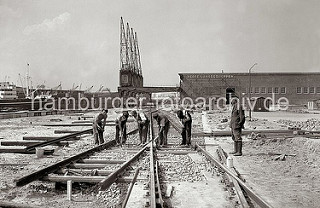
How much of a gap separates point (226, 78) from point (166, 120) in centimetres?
4441

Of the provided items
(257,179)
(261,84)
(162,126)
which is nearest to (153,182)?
(257,179)

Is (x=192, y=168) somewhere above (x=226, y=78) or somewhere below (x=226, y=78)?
below

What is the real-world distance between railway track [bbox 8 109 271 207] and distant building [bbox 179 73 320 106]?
46201 mm

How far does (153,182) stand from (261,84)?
52.4 metres

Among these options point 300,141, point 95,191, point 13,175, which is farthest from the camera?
point 300,141

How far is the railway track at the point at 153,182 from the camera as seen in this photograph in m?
5.33

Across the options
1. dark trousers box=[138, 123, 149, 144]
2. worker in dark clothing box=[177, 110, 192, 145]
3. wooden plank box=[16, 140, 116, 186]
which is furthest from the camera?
dark trousers box=[138, 123, 149, 144]

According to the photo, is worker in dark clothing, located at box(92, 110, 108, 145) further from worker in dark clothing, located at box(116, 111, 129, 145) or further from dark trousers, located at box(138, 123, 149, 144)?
dark trousers, located at box(138, 123, 149, 144)

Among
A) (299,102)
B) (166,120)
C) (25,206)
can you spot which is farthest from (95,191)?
(299,102)

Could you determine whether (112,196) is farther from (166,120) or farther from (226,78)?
(226,78)

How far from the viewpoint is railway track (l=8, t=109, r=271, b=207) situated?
17.5 ft

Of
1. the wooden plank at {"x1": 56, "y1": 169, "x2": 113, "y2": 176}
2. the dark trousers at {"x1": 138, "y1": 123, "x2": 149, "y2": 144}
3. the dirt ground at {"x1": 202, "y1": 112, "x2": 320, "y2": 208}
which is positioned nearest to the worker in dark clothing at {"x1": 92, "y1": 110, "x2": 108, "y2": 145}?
the dark trousers at {"x1": 138, "y1": 123, "x2": 149, "y2": 144}

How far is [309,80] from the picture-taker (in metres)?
54.9

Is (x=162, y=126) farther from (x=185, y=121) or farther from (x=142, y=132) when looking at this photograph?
(x=142, y=132)
